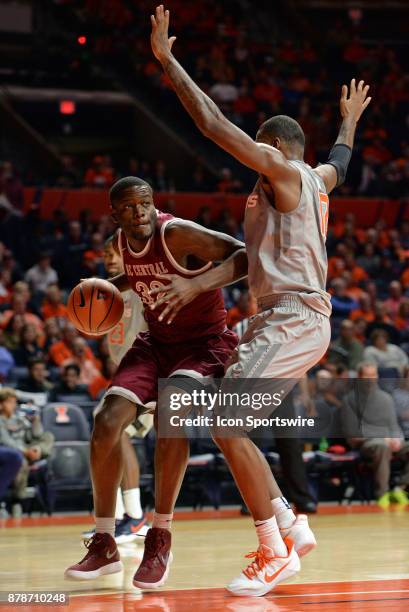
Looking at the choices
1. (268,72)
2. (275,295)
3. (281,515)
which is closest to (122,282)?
(275,295)

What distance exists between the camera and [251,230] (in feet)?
17.8

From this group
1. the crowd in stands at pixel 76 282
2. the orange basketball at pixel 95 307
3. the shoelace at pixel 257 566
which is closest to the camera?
the shoelace at pixel 257 566

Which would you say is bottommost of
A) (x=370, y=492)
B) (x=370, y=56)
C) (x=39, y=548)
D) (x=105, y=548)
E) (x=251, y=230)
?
(x=370, y=492)

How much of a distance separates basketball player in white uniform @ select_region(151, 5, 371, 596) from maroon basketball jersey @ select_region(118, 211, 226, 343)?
0.43 meters

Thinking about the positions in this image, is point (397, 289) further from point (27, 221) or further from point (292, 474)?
point (292, 474)

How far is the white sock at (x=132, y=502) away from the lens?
26.2ft

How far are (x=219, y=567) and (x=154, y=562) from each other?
1102 millimetres

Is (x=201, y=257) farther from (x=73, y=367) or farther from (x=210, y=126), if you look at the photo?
(x=73, y=367)

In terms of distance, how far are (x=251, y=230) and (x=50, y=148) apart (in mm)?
16512

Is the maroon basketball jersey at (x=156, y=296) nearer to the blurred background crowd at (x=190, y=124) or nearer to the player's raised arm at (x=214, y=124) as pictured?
the player's raised arm at (x=214, y=124)

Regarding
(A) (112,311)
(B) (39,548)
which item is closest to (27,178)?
(B) (39,548)

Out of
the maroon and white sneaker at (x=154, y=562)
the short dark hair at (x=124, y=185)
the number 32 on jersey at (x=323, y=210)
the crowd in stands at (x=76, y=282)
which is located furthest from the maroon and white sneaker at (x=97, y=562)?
the crowd in stands at (x=76, y=282)

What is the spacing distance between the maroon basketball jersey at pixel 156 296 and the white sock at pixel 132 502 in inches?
95.6

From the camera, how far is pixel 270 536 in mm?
5371
